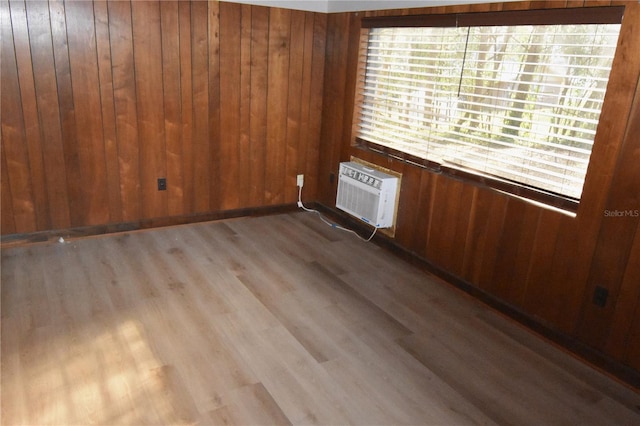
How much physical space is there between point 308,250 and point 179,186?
1.24 m

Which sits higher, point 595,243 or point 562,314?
point 595,243

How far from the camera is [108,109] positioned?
3594 mm

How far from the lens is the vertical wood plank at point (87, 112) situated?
334 cm

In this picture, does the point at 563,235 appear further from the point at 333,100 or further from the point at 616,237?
the point at 333,100

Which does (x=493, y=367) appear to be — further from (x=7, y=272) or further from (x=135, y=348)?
(x=7, y=272)

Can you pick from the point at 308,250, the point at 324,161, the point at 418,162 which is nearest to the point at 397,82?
the point at 418,162

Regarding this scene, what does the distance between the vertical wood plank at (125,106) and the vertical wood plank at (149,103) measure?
35mm

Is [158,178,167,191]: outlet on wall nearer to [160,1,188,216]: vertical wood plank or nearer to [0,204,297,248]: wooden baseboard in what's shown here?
[160,1,188,216]: vertical wood plank

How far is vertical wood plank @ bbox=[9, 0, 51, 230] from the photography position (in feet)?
10.3

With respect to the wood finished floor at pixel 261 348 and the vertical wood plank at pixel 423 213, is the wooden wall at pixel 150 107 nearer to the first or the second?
the wood finished floor at pixel 261 348

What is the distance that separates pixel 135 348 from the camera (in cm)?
243

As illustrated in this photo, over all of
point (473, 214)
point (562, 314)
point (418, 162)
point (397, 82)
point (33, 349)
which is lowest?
point (33, 349)

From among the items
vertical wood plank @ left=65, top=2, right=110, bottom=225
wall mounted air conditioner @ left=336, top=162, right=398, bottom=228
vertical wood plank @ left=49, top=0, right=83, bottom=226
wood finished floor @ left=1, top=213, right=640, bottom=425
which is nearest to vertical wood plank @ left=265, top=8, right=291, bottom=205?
wall mounted air conditioner @ left=336, top=162, right=398, bottom=228

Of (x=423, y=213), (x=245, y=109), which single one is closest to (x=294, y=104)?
(x=245, y=109)
